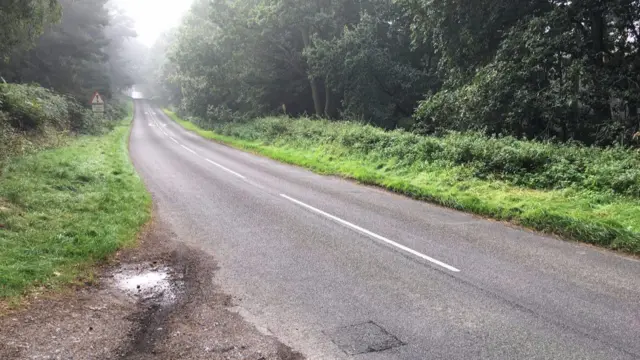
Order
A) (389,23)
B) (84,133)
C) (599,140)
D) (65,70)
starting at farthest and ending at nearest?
(65,70)
(389,23)
(84,133)
(599,140)

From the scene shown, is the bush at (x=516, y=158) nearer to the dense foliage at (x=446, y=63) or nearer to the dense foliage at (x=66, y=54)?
Answer: the dense foliage at (x=446, y=63)

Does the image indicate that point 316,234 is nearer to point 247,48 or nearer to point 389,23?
point 389,23

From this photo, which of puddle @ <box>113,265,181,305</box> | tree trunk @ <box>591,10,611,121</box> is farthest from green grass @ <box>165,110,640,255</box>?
puddle @ <box>113,265,181,305</box>

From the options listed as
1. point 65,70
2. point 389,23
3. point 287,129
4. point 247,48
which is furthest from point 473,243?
point 65,70

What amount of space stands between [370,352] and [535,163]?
9.48 metres

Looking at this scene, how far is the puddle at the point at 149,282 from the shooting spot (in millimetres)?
6027

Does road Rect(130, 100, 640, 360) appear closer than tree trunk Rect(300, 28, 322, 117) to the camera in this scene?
Yes

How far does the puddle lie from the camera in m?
6.03

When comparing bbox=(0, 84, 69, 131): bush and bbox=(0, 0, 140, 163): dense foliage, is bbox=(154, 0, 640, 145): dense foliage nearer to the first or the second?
bbox=(0, 0, 140, 163): dense foliage

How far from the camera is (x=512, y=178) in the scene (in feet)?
39.8

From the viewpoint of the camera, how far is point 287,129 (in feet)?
92.1

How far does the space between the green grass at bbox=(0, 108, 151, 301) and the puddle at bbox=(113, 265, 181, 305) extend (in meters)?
0.49

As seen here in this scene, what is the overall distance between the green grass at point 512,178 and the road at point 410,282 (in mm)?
550

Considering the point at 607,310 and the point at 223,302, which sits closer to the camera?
the point at 607,310
